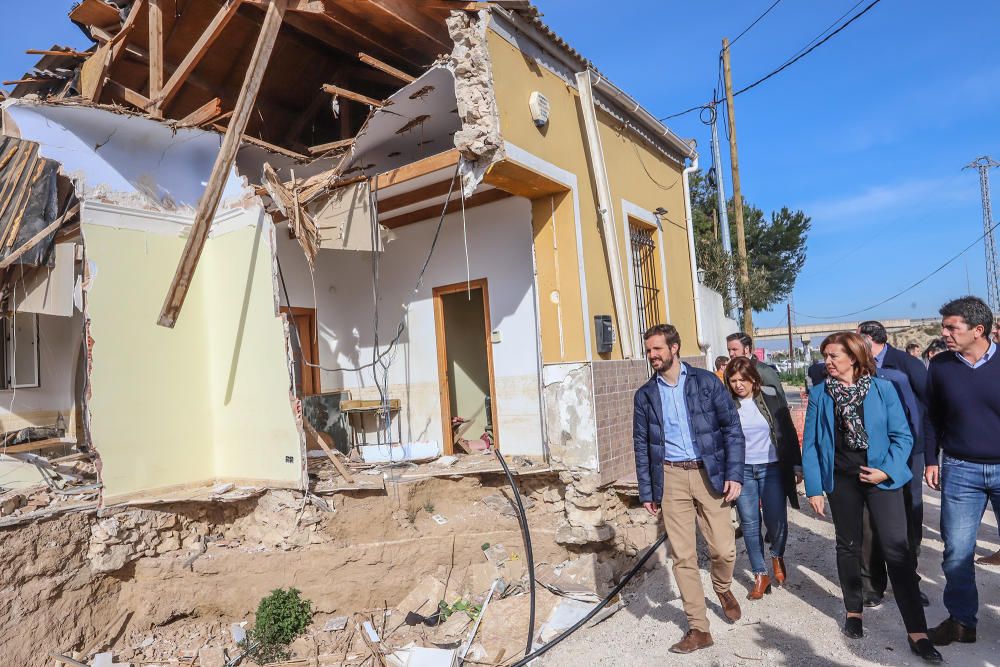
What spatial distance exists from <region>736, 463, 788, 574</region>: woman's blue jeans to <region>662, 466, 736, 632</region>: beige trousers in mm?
664

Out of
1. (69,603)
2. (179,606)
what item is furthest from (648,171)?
(69,603)

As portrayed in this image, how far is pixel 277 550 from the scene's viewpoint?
21.3ft

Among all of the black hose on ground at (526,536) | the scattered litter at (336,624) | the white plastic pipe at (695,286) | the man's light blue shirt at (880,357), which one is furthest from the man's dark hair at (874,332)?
the white plastic pipe at (695,286)

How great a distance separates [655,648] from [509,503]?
9.09 ft

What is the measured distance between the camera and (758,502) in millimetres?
4828

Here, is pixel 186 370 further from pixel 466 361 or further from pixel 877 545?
pixel 877 545

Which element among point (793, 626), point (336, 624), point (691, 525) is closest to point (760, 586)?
point (793, 626)

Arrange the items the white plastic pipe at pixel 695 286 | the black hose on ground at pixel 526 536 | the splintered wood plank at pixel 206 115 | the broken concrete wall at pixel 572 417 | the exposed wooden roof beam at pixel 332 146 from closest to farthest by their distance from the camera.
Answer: the black hose on ground at pixel 526 536 < the broken concrete wall at pixel 572 417 < the splintered wood plank at pixel 206 115 < the exposed wooden roof beam at pixel 332 146 < the white plastic pipe at pixel 695 286

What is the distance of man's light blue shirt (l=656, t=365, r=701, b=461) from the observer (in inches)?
161

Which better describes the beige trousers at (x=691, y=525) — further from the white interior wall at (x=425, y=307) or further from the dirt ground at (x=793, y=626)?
the white interior wall at (x=425, y=307)

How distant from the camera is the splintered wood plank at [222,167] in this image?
6.54 m

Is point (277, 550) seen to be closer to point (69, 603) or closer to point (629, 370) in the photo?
point (69, 603)

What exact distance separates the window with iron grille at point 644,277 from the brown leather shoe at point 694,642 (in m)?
4.77

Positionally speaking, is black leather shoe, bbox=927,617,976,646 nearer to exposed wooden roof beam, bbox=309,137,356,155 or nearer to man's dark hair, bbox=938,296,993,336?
man's dark hair, bbox=938,296,993,336
